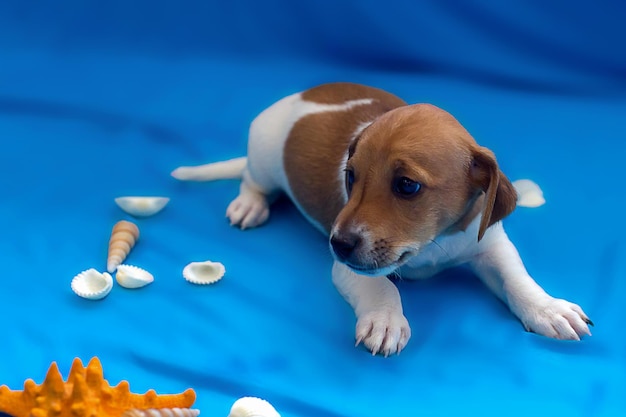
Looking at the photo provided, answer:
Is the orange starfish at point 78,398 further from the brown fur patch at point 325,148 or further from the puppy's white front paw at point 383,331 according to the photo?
the brown fur patch at point 325,148

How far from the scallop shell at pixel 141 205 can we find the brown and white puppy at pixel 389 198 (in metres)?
0.31

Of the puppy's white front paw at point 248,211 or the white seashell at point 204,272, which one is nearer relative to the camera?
the white seashell at point 204,272

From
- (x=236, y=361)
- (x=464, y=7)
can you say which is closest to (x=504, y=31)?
(x=464, y=7)

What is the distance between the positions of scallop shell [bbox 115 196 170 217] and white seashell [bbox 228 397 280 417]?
1.31 m

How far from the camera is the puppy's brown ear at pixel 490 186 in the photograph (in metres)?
2.79

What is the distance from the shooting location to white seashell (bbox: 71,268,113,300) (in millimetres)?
3230

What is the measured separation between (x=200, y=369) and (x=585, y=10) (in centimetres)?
308

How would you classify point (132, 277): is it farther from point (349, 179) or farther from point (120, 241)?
point (349, 179)

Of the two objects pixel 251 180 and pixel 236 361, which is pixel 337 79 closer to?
pixel 251 180

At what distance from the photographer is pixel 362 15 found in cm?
498

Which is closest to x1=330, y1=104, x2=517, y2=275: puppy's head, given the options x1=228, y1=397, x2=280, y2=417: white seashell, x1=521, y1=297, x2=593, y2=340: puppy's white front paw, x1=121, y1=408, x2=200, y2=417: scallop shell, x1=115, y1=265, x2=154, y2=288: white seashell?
x1=521, y1=297, x2=593, y2=340: puppy's white front paw

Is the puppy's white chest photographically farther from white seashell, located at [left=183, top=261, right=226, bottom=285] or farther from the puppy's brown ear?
white seashell, located at [left=183, top=261, right=226, bottom=285]

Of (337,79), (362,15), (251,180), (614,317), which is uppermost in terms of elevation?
(362,15)

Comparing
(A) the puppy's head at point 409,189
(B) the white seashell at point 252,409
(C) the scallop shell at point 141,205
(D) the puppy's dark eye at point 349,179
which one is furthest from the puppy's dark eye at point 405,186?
(C) the scallop shell at point 141,205
